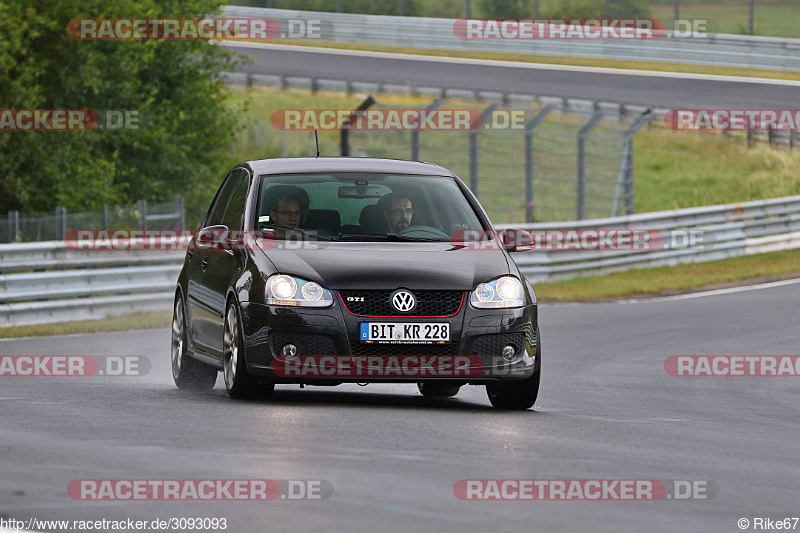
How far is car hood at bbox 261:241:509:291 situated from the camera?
9.46 metres

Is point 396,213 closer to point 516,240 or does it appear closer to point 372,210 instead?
point 372,210

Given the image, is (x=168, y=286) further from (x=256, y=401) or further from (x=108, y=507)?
(x=108, y=507)

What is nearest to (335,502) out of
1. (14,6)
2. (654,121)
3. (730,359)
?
(730,359)

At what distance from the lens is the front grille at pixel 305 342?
941 centimetres

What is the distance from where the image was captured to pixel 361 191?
416 inches

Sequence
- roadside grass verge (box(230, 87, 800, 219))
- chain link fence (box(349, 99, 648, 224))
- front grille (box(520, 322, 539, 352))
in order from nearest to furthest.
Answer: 1. front grille (box(520, 322, 539, 352))
2. chain link fence (box(349, 99, 648, 224))
3. roadside grass verge (box(230, 87, 800, 219))

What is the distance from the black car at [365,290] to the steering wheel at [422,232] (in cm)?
1

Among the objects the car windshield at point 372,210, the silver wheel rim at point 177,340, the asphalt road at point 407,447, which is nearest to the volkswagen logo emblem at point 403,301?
the asphalt road at point 407,447

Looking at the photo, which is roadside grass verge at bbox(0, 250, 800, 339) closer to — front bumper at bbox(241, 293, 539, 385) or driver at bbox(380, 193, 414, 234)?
driver at bbox(380, 193, 414, 234)

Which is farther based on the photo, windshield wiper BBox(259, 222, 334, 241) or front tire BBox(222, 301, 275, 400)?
windshield wiper BBox(259, 222, 334, 241)

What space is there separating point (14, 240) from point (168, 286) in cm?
324

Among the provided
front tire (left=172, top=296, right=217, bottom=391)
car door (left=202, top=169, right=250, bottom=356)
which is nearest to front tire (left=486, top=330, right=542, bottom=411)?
car door (left=202, top=169, right=250, bottom=356)

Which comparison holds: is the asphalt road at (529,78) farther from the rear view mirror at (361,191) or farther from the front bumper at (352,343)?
the front bumper at (352,343)

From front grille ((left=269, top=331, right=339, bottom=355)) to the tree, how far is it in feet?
61.9
